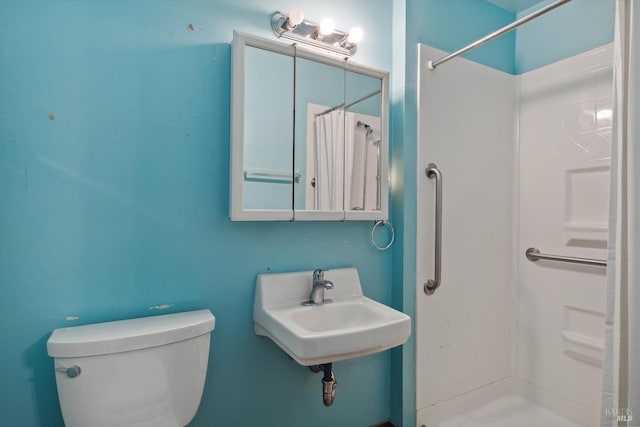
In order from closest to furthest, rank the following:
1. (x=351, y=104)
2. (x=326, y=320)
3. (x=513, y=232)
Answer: (x=326, y=320) → (x=351, y=104) → (x=513, y=232)

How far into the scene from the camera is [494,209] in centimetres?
190

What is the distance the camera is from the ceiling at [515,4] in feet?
6.40

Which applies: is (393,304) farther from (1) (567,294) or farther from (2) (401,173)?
(1) (567,294)

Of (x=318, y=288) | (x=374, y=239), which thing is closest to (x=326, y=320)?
(x=318, y=288)

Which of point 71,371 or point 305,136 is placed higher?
point 305,136

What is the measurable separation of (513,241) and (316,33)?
5.10ft

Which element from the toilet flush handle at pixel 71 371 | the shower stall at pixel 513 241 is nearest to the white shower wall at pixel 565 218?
the shower stall at pixel 513 241

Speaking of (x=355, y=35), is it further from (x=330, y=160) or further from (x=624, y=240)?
(x=624, y=240)

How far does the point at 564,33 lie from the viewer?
181 cm

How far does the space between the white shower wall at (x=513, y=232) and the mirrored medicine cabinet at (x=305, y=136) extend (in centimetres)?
26

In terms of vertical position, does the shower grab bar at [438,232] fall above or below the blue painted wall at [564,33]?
below

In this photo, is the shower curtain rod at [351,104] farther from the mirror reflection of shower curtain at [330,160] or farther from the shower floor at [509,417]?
the shower floor at [509,417]

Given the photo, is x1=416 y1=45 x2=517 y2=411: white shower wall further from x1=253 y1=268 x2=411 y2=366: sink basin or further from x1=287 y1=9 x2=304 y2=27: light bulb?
x1=287 y1=9 x2=304 y2=27: light bulb

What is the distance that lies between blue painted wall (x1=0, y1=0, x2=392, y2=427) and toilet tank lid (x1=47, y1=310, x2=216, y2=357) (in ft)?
0.23
